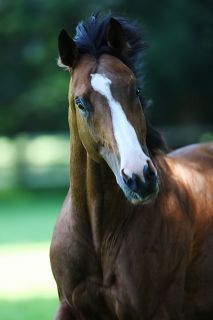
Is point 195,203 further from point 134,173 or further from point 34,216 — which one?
point 34,216

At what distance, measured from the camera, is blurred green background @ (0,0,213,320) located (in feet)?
56.3

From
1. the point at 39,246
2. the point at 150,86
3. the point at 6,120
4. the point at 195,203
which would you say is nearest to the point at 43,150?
the point at 6,120

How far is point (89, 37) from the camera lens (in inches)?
196

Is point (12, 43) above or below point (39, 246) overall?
above

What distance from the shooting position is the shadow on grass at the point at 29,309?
8.02m

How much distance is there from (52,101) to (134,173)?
57.0 feet

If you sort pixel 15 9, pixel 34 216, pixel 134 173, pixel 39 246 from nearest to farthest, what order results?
pixel 134 173 < pixel 39 246 < pixel 34 216 < pixel 15 9

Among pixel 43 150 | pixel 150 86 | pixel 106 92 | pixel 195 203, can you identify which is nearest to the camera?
pixel 106 92

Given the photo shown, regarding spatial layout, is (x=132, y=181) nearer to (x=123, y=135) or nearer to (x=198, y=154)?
(x=123, y=135)

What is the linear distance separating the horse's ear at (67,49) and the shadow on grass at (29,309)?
3.46 metres

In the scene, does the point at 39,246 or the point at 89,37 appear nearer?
the point at 89,37

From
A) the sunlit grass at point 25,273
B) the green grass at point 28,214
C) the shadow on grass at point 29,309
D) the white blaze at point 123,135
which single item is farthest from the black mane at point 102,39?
the green grass at point 28,214

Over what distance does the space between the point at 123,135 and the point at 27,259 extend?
284 inches

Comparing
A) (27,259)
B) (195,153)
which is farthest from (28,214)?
(195,153)
